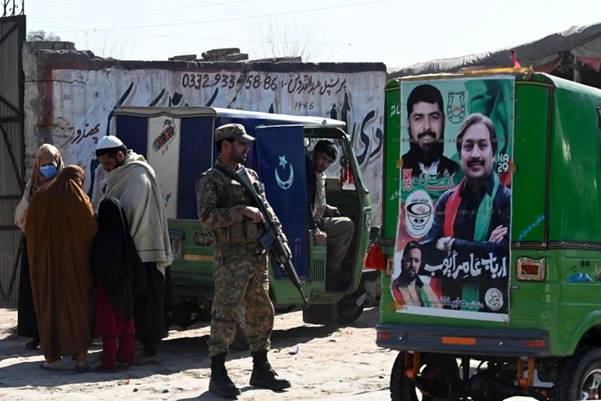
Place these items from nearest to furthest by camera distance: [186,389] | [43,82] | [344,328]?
[186,389] < [344,328] < [43,82]

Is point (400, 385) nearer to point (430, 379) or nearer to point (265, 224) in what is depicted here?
point (430, 379)

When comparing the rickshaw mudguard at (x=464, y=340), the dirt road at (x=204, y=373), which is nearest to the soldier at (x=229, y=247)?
the dirt road at (x=204, y=373)

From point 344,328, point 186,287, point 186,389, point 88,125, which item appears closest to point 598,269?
point 186,389

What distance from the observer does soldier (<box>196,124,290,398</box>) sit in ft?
27.8

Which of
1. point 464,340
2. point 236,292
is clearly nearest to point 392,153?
point 464,340

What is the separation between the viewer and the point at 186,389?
884 cm

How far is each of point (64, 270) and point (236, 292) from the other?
5.24 feet

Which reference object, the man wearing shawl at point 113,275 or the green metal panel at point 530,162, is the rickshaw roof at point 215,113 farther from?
the green metal panel at point 530,162

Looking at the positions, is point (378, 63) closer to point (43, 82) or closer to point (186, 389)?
point (43, 82)

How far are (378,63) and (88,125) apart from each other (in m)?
Result: 3.94

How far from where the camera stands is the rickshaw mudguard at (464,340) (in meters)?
6.70

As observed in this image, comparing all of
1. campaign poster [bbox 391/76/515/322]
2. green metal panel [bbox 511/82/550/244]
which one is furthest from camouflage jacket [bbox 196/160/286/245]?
green metal panel [bbox 511/82/550/244]

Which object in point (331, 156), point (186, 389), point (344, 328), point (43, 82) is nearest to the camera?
point (186, 389)

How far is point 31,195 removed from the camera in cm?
1000
